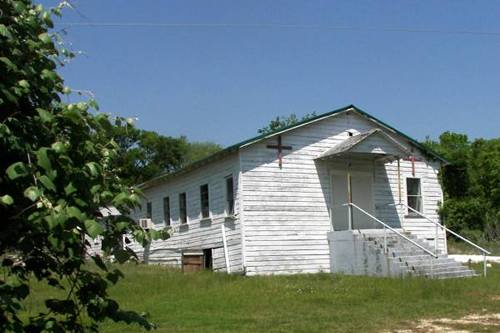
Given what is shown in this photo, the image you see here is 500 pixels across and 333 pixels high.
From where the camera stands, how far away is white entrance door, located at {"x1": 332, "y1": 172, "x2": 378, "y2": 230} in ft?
71.6

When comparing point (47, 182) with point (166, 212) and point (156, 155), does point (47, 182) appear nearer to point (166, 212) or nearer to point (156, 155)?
point (166, 212)

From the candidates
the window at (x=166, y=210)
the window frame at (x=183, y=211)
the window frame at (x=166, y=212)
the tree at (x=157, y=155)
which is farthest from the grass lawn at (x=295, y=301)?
the tree at (x=157, y=155)

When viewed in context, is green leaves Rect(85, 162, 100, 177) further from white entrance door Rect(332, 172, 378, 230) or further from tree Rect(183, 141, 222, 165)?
tree Rect(183, 141, 222, 165)

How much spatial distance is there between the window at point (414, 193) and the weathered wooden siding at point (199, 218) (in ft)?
22.6

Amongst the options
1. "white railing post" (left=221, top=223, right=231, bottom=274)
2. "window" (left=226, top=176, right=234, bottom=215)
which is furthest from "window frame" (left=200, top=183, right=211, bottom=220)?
"window" (left=226, top=176, right=234, bottom=215)

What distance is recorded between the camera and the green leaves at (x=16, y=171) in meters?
2.39

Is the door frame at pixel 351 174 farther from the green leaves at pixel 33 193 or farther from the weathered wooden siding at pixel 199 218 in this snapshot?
the green leaves at pixel 33 193

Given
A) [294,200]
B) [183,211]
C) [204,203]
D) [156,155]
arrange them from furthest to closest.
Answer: [156,155]
[183,211]
[204,203]
[294,200]

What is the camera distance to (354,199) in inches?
867

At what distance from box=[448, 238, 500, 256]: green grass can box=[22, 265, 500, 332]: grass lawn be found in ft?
35.5

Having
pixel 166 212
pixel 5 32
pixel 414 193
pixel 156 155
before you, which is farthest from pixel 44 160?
pixel 156 155

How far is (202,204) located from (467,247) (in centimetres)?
1399

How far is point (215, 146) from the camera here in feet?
251

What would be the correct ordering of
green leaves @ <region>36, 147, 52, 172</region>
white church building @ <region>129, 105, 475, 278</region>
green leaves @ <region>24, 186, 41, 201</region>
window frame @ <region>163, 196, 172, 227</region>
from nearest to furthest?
green leaves @ <region>24, 186, 41, 201</region> → green leaves @ <region>36, 147, 52, 172</region> → white church building @ <region>129, 105, 475, 278</region> → window frame @ <region>163, 196, 172, 227</region>
